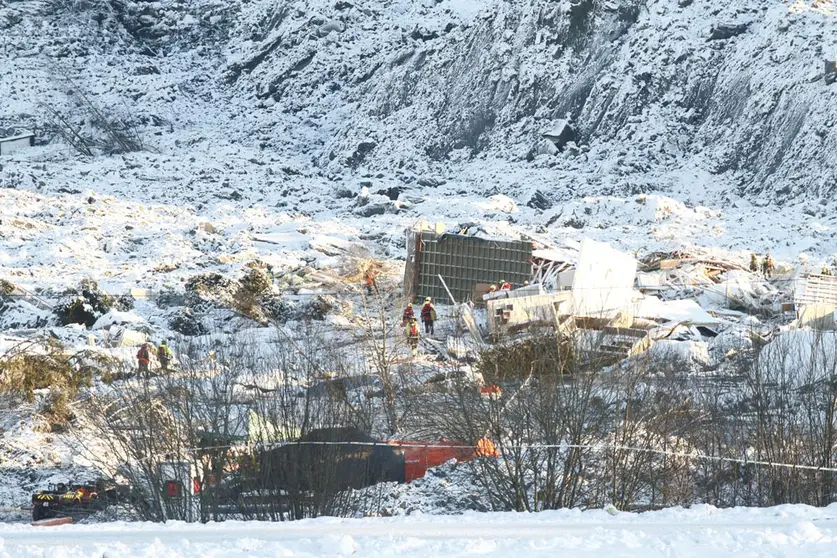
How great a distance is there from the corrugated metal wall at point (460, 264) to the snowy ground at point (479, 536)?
10.6 m

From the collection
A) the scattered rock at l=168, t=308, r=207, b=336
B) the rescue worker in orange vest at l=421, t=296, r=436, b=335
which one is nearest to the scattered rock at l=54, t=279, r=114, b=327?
the scattered rock at l=168, t=308, r=207, b=336

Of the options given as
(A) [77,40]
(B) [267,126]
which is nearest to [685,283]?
(B) [267,126]

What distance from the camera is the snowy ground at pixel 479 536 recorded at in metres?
9.54

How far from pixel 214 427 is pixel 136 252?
12.3 metres

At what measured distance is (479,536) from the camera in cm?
1009

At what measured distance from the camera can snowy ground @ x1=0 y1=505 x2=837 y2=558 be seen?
31.3 feet

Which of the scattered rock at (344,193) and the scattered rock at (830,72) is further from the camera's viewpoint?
the scattered rock at (344,193)

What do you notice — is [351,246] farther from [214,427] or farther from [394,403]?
[214,427]

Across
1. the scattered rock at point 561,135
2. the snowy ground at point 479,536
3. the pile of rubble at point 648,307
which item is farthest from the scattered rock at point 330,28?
the snowy ground at point 479,536

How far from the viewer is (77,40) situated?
41531 millimetres

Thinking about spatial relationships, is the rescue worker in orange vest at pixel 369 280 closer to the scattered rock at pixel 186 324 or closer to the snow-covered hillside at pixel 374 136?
the snow-covered hillside at pixel 374 136

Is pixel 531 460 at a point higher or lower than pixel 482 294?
lower

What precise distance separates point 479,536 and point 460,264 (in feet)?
38.9

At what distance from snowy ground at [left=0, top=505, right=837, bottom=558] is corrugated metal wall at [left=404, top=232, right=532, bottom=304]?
34.7 ft
